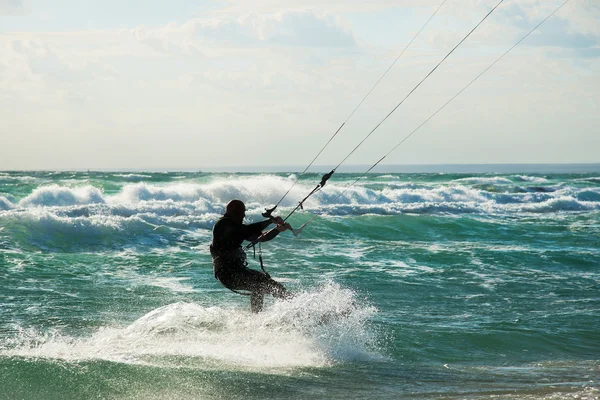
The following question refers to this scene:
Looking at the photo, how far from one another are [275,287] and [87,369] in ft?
9.11

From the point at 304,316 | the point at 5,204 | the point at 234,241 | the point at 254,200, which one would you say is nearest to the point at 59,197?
the point at 5,204

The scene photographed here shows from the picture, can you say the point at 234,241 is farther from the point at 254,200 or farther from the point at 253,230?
the point at 254,200

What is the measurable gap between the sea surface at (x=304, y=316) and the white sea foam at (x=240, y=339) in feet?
0.08

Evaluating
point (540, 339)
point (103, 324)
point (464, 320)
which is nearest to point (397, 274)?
point (464, 320)

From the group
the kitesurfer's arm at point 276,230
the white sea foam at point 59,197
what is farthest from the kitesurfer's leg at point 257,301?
the white sea foam at point 59,197

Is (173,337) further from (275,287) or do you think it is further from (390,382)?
(390,382)

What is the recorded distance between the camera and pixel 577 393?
7.34 meters

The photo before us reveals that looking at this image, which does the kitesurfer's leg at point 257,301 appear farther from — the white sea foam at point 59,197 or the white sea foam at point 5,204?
the white sea foam at point 59,197

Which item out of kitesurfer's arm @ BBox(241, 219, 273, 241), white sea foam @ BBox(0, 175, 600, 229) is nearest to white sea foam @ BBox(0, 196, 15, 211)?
white sea foam @ BBox(0, 175, 600, 229)

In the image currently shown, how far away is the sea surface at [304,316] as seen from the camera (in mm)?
7754

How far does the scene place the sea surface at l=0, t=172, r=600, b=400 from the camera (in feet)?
25.4

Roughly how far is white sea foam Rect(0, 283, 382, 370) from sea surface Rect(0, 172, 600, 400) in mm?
26

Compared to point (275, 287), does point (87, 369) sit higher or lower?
lower

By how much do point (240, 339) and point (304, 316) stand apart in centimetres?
91
